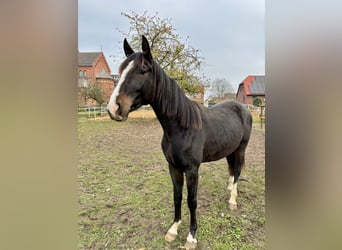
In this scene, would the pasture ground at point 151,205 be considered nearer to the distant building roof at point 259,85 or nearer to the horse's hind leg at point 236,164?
the horse's hind leg at point 236,164

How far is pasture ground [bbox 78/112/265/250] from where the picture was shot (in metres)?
1.33

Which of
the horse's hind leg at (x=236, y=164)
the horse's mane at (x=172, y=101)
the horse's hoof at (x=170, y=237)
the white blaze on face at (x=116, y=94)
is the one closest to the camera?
the white blaze on face at (x=116, y=94)

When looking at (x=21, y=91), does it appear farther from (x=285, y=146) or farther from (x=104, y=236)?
(x=104, y=236)

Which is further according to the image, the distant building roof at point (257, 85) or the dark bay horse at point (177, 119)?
the dark bay horse at point (177, 119)

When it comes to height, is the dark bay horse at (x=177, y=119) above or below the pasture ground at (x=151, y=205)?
above

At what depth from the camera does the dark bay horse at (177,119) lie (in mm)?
906

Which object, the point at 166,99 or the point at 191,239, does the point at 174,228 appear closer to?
the point at 191,239

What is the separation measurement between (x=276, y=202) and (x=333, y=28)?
40 centimetres

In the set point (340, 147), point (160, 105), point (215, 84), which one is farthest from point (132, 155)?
point (340, 147)

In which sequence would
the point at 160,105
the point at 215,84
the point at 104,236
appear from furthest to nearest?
the point at 215,84
the point at 104,236
the point at 160,105

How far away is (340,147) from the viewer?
384mm

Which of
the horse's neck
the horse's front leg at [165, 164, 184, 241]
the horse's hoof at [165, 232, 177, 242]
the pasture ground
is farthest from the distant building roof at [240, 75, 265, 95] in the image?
the horse's hoof at [165, 232, 177, 242]

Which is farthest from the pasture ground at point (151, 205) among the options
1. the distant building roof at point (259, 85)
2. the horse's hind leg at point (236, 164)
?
the distant building roof at point (259, 85)

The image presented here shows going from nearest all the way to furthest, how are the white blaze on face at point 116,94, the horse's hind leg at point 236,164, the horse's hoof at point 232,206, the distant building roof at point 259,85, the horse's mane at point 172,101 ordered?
the distant building roof at point 259,85 → the white blaze on face at point 116,94 → the horse's mane at point 172,101 → the horse's hoof at point 232,206 → the horse's hind leg at point 236,164
